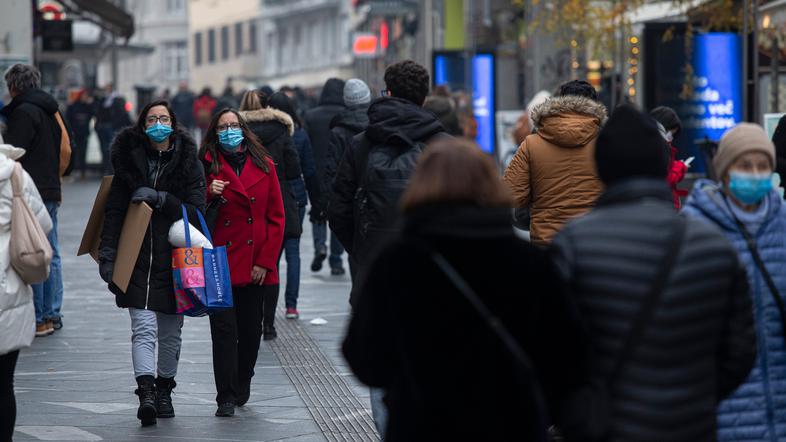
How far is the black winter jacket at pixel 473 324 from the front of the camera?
445 centimetres

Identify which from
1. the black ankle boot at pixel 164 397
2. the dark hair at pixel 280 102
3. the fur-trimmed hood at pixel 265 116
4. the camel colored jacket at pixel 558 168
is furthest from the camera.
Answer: the dark hair at pixel 280 102

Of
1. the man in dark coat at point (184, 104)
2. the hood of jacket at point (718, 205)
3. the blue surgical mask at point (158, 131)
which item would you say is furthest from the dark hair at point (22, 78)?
the man in dark coat at point (184, 104)

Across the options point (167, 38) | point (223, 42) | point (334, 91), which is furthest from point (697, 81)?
point (167, 38)

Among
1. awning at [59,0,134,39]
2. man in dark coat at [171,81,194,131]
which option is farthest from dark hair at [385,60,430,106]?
man in dark coat at [171,81,194,131]

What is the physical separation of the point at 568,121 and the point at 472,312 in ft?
13.1

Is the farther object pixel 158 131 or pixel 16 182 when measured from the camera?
pixel 158 131

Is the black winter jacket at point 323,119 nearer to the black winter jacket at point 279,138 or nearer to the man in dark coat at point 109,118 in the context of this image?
the black winter jacket at point 279,138

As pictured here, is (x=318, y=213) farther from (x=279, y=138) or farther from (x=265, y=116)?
(x=265, y=116)

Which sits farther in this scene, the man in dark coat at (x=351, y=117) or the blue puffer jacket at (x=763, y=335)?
the man in dark coat at (x=351, y=117)

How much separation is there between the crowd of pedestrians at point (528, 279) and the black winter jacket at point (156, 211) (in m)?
0.01

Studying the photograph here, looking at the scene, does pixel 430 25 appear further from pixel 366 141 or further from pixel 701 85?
pixel 366 141

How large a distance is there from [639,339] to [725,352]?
0.43 meters

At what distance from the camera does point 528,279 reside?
4.47 meters

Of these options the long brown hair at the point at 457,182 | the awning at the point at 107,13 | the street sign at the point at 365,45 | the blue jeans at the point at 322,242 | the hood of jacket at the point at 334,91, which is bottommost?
the blue jeans at the point at 322,242
